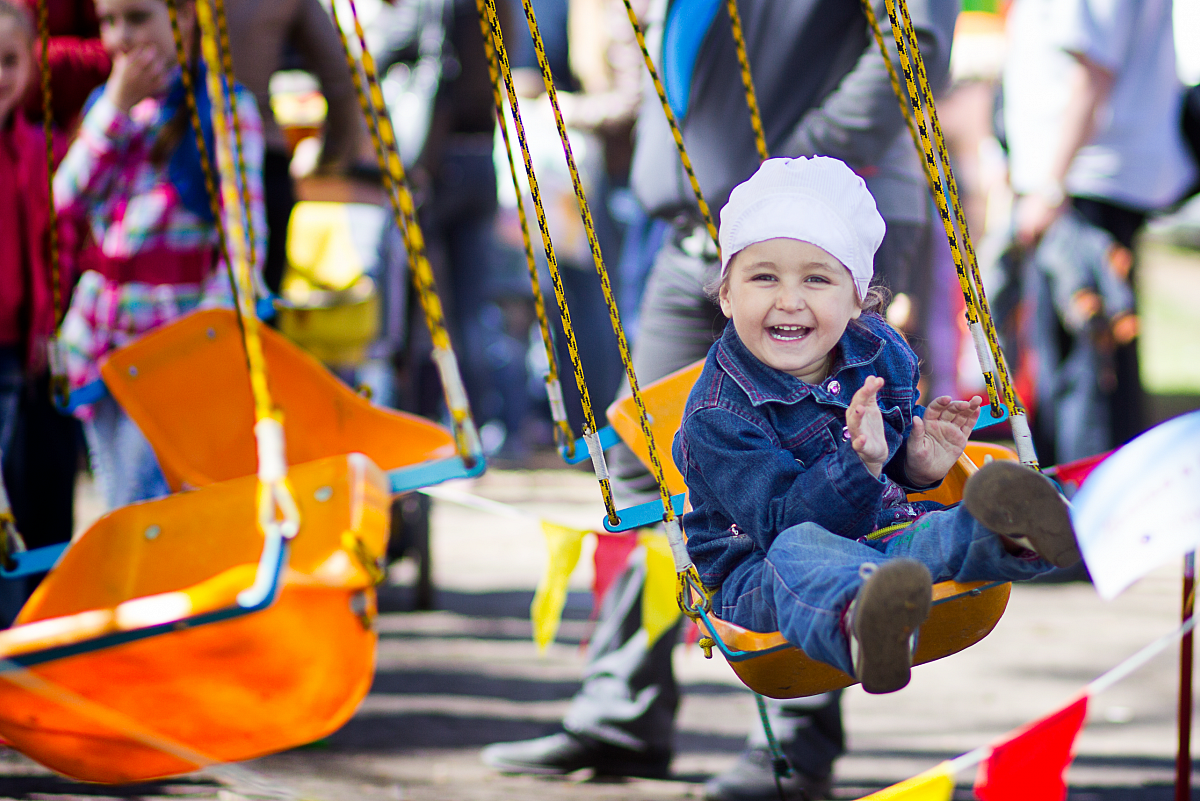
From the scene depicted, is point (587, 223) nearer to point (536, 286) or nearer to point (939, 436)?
point (536, 286)

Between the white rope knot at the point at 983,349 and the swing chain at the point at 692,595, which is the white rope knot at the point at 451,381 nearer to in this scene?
the swing chain at the point at 692,595

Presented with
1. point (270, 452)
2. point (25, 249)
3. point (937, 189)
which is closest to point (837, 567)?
point (937, 189)

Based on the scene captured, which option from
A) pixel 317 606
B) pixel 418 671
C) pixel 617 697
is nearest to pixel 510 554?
pixel 418 671

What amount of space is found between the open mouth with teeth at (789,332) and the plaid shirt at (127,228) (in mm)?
1498

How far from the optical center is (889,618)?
4.33 feet

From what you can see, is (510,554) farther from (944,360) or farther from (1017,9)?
(1017,9)

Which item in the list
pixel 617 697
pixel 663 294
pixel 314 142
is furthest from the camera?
pixel 314 142

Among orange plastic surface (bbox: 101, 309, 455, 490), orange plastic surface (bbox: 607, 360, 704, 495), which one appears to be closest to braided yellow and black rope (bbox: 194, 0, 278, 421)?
orange plastic surface (bbox: 607, 360, 704, 495)

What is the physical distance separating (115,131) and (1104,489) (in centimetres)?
207

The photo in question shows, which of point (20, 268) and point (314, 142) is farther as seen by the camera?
point (314, 142)

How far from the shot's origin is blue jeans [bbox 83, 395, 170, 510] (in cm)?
262

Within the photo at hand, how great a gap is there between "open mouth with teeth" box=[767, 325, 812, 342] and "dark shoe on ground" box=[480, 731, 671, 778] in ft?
4.65

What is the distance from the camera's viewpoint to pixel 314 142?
4.20 metres

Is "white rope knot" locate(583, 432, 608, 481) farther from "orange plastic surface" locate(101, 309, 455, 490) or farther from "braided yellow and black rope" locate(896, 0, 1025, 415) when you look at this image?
"orange plastic surface" locate(101, 309, 455, 490)
